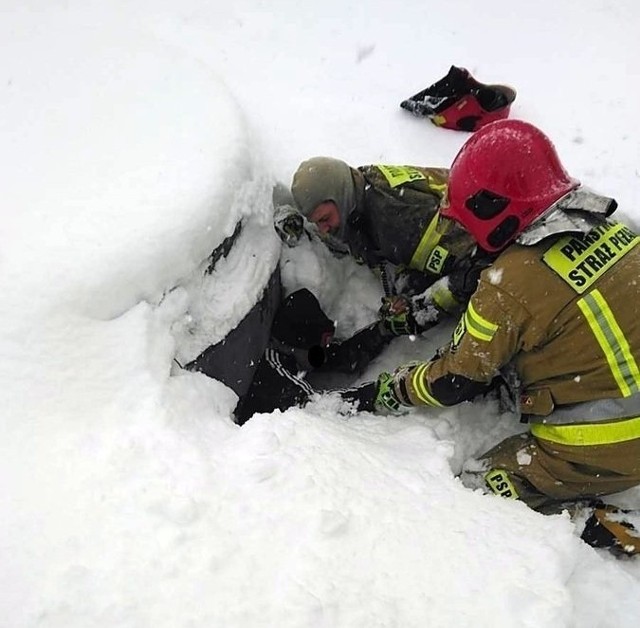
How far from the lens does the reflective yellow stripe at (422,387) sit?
2326 millimetres

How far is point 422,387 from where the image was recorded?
7.68ft

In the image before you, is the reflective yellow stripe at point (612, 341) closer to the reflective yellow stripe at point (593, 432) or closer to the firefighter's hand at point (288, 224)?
the reflective yellow stripe at point (593, 432)

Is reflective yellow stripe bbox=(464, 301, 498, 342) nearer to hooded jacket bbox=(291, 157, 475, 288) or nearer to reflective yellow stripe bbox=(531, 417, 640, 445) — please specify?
reflective yellow stripe bbox=(531, 417, 640, 445)

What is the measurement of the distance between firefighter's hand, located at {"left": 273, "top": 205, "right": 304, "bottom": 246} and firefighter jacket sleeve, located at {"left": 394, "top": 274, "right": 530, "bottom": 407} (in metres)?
0.80

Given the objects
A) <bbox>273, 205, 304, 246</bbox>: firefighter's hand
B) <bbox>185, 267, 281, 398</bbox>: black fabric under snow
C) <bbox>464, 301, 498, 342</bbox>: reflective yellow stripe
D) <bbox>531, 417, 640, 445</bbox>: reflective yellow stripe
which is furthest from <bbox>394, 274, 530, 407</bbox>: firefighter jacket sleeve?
<bbox>273, 205, 304, 246</bbox>: firefighter's hand

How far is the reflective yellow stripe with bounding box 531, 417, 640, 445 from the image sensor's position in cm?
206

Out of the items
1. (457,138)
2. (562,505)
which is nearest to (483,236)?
(562,505)

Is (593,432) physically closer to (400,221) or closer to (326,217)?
(400,221)

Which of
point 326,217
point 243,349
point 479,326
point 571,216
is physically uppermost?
point 571,216

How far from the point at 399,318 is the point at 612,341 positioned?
1.03 m

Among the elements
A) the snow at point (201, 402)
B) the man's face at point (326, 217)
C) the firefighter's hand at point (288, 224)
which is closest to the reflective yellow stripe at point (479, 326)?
the snow at point (201, 402)

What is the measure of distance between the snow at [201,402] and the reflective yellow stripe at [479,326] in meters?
0.37

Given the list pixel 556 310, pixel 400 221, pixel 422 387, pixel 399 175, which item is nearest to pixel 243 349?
pixel 422 387

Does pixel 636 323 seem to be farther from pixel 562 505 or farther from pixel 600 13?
pixel 600 13
